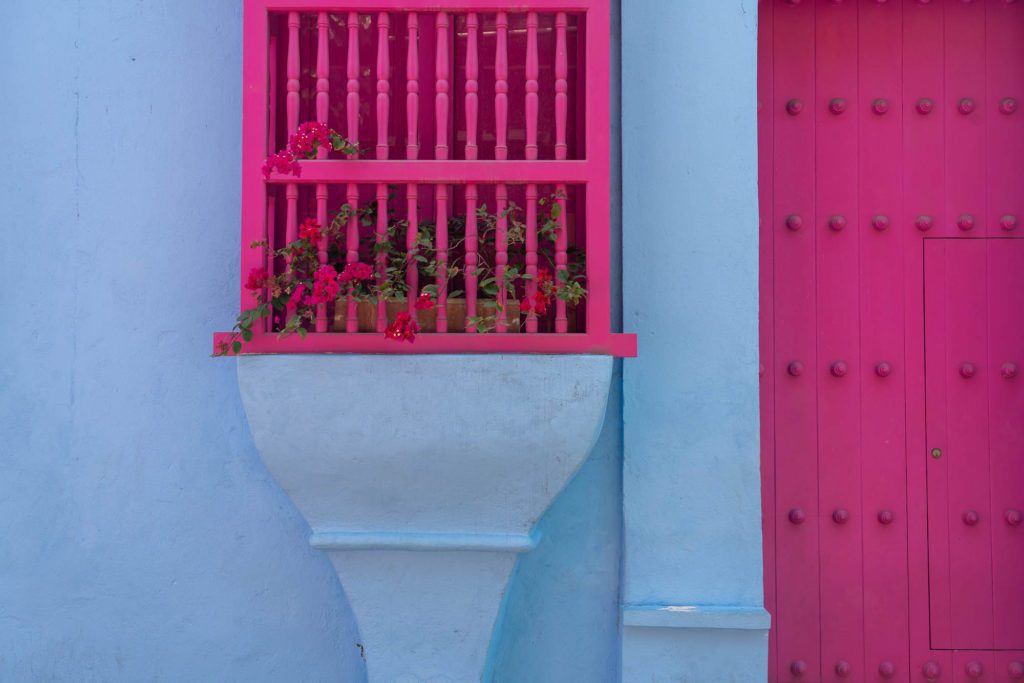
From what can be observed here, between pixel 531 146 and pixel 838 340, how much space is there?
132 centimetres

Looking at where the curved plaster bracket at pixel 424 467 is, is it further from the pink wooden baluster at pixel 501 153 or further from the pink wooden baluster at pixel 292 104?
the pink wooden baluster at pixel 292 104

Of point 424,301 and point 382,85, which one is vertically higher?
point 382,85

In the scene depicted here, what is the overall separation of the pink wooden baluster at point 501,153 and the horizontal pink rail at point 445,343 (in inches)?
2.3

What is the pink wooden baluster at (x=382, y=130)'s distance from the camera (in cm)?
227

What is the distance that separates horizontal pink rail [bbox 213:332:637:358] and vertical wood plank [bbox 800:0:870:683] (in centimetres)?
97

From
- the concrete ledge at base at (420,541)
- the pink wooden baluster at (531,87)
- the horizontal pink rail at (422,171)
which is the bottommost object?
the concrete ledge at base at (420,541)

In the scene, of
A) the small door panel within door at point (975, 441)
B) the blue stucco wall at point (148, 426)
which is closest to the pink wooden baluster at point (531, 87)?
the blue stucco wall at point (148, 426)

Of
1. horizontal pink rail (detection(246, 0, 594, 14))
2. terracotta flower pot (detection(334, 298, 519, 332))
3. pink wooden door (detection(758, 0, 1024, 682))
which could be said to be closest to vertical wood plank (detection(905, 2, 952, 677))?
pink wooden door (detection(758, 0, 1024, 682))

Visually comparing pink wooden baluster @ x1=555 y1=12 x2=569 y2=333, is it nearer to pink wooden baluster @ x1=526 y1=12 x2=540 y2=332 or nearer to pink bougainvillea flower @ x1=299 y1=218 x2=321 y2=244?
pink wooden baluster @ x1=526 y1=12 x2=540 y2=332

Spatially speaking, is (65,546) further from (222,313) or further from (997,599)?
(997,599)

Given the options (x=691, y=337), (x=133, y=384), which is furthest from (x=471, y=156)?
(x=133, y=384)

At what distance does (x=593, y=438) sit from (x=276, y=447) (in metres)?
0.88

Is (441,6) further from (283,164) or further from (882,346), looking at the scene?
(882,346)

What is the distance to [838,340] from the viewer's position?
2.87 meters
